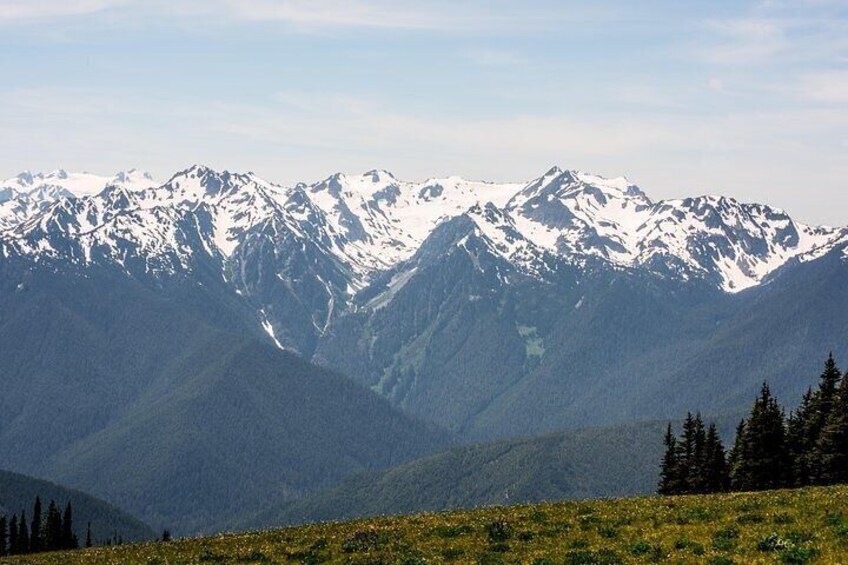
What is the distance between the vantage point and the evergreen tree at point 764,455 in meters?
85.4

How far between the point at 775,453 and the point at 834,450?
6.26 metres

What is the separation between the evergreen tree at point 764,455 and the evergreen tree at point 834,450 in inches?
138

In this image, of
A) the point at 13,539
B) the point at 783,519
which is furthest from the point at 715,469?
the point at 13,539

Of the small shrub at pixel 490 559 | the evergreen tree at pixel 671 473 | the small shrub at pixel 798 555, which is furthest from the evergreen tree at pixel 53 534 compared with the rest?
the small shrub at pixel 798 555

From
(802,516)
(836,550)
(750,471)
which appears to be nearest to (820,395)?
(750,471)

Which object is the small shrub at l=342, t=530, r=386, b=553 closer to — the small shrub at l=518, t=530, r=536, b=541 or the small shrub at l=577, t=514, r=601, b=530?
the small shrub at l=518, t=530, r=536, b=541

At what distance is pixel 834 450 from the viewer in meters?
80.4

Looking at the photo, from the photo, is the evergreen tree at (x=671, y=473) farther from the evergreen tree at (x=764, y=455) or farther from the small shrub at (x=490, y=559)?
the small shrub at (x=490, y=559)

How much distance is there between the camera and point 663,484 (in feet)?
330

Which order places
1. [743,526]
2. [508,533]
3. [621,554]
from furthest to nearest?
1. [508,533]
2. [743,526]
3. [621,554]

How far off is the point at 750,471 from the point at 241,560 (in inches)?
2036

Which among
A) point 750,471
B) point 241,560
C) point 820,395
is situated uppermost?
point 820,395

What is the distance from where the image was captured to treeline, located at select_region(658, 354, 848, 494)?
80.9 m

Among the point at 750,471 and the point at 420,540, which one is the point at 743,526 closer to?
the point at 420,540
